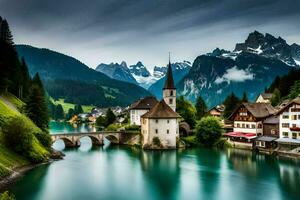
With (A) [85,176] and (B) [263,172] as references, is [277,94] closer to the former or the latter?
(B) [263,172]

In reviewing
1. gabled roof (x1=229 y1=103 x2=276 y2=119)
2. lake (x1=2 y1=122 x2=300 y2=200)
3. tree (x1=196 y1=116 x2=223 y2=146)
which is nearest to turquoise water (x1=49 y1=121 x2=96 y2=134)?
tree (x1=196 y1=116 x2=223 y2=146)

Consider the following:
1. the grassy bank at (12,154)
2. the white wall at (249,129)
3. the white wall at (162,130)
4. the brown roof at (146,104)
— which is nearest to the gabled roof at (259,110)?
the white wall at (249,129)

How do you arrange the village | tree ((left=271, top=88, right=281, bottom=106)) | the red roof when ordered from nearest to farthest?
the village
the red roof
tree ((left=271, top=88, right=281, bottom=106))

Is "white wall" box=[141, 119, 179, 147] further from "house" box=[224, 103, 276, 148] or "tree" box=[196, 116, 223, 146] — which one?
"house" box=[224, 103, 276, 148]

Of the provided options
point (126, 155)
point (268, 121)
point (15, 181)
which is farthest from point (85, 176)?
point (268, 121)

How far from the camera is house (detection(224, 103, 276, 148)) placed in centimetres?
7262

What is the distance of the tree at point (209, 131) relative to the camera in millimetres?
76938

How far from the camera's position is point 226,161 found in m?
59.0

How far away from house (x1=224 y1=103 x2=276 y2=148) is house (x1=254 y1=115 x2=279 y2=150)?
1132mm

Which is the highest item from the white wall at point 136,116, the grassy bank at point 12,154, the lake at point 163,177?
the white wall at point 136,116

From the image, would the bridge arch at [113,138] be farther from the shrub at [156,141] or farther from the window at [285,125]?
the window at [285,125]

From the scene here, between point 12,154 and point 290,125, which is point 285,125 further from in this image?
point 12,154

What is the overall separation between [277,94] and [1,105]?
68589 mm

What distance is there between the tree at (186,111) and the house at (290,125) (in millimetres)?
26192
